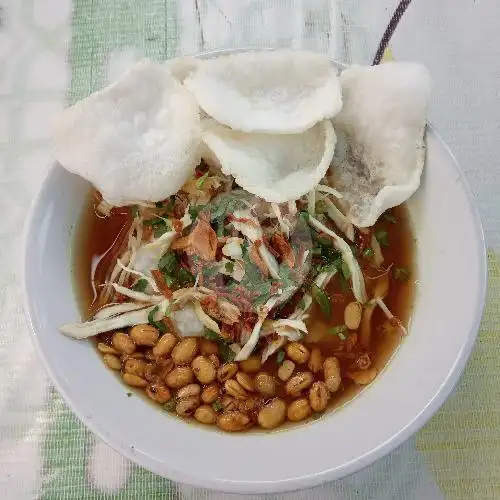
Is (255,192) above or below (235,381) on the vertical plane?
above

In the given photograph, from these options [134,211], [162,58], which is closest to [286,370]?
[134,211]

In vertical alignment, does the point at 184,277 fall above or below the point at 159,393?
above

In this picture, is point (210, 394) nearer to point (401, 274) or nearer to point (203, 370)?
point (203, 370)

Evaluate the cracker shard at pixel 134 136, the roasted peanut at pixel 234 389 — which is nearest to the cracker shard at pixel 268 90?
the cracker shard at pixel 134 136

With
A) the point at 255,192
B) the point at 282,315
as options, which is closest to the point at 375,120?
the point at 255,192

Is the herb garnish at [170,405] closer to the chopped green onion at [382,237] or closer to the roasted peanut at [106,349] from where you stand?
the roasted peanut at [106,349]

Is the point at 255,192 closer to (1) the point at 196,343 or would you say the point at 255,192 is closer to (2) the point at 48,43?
(1) the point at 196,343
